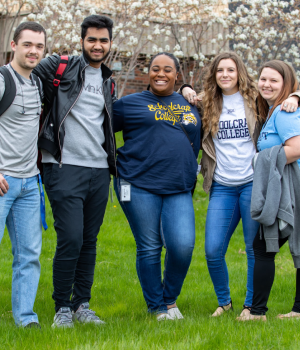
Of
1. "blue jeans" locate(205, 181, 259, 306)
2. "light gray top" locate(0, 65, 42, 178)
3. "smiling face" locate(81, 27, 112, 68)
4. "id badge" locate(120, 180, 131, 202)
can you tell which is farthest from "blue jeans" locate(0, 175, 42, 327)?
"blue jeans" locate(205, 181, 259, 306)

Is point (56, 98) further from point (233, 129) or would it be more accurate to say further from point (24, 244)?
point (233, 129)

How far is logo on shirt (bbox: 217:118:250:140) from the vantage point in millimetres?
4613

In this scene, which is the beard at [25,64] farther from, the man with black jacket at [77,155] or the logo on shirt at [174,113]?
the logo on shirt at [174,113]

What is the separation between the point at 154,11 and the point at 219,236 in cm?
817

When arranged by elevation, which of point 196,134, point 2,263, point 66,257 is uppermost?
point 196,134

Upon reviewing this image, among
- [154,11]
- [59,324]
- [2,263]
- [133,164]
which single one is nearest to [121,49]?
[154,11]

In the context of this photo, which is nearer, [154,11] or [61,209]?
[61,209]

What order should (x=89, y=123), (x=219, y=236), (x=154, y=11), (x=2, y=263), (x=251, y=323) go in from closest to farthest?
(x=251, y=323), (x=89, y=123), (x=219, y=236), (x=2, y=263), (x=154, y=11)

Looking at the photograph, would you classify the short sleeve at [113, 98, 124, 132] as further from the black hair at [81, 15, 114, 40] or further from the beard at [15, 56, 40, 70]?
the beard at [15, 56, 40, 70]

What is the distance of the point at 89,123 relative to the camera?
4.30 metres

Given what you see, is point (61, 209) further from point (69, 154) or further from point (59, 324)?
point (59, 324)

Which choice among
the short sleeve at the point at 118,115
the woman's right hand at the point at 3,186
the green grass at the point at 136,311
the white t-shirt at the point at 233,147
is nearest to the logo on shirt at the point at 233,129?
the white t-shirt at the point at 233,147

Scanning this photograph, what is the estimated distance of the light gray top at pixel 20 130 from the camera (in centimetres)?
379

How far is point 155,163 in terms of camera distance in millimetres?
4461
